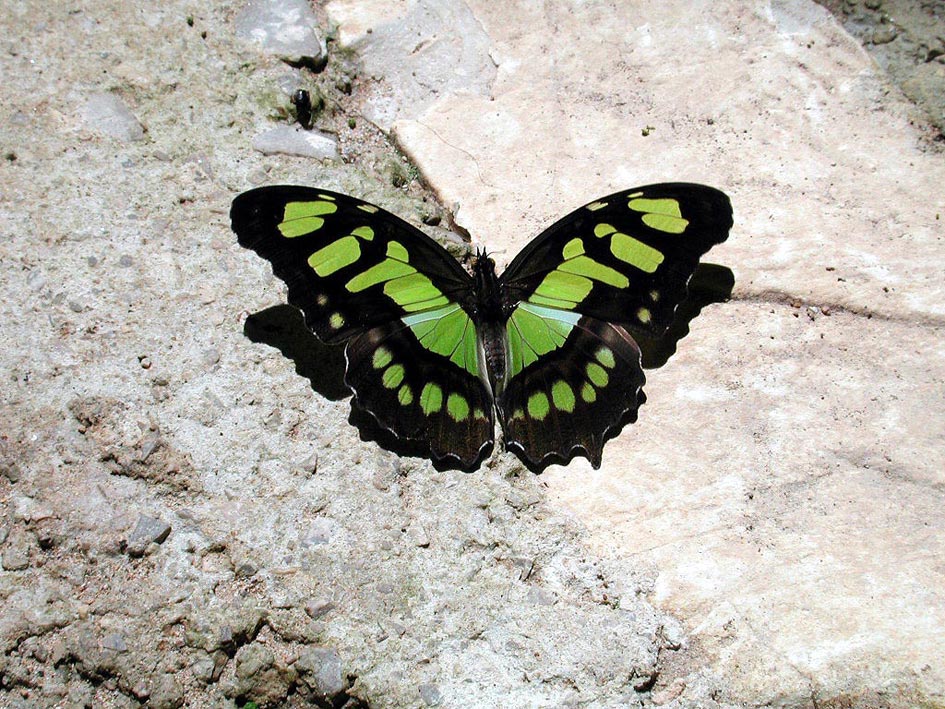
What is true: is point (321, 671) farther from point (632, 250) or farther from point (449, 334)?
point (632, 250)

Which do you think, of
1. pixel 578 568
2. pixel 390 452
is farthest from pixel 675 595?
pixel 390 452

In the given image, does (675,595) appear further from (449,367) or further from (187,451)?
(187,451)

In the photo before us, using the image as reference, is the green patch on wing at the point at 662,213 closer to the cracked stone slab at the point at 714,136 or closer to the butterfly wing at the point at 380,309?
the cracked stone slab at the point at 714,136

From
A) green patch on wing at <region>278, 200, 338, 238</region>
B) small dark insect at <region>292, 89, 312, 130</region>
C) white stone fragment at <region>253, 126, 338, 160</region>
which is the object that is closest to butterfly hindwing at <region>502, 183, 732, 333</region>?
green patch on wing at <region>278, 200, 338, 238</region>

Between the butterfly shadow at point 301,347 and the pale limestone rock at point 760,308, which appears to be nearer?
the pale limestone rock at point 760,308

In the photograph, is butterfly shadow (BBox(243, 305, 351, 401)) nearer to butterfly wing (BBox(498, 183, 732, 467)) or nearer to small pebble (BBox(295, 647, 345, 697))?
butterfly wing (BBox(498, 183, 732, 467))

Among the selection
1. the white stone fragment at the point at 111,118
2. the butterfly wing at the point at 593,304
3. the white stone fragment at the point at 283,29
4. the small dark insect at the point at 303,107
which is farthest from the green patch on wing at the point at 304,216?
the white stone fragment at the point at 283,29
